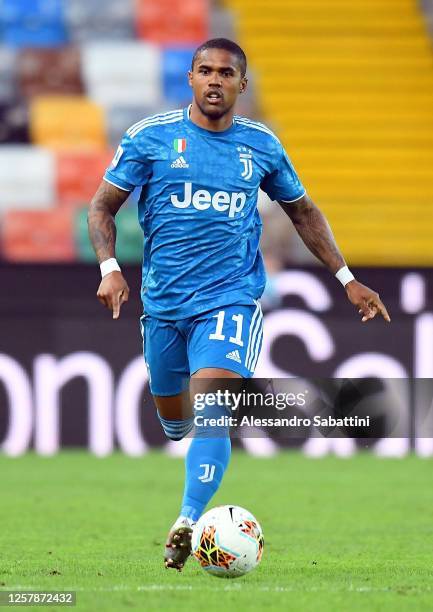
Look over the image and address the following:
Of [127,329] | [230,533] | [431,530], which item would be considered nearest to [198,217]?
[230,533]

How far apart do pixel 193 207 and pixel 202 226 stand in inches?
3.4

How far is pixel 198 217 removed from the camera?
5914 mm

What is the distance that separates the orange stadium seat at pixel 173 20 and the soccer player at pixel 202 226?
1229 cm

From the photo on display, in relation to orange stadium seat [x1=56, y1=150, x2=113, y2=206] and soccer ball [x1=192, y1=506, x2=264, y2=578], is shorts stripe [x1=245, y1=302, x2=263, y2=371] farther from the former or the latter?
orange stadium seat [x1=56, y1=150, x2=113, y2=206]

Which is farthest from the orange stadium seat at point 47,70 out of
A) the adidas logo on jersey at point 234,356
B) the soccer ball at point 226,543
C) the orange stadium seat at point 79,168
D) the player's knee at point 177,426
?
the soccer ball at point 226,543

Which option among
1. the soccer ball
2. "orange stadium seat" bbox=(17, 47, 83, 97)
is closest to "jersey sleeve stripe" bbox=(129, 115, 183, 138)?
the soccer ball

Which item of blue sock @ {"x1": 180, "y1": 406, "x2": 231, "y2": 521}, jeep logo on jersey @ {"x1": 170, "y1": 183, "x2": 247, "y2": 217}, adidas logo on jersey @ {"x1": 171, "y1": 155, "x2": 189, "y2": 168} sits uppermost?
adidas logo on jersey @ {"x1": 171, "y1": 155, "x2": 189, "y2": 168}

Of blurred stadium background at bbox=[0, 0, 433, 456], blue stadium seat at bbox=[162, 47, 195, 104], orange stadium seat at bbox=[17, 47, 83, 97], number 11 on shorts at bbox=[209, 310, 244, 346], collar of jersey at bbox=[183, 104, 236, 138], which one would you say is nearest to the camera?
number 11 on shorts at bbox=[209, 310, 244, 346]

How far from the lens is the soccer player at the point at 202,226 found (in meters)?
5.82

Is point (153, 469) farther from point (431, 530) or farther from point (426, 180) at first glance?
point (426, 180)

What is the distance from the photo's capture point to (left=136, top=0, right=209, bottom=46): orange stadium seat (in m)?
18.1

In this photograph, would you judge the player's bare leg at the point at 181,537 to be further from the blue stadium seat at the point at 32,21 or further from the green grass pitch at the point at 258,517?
the blue stadium seat at the point at 32,21

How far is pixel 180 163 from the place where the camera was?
591cm

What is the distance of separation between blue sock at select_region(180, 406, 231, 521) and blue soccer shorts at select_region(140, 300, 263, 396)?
0.70 ft
